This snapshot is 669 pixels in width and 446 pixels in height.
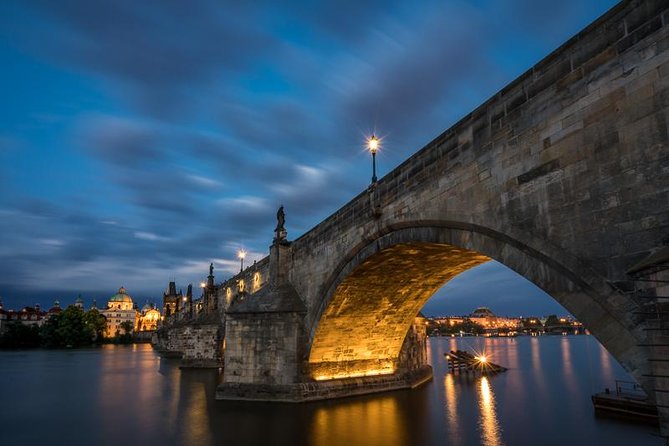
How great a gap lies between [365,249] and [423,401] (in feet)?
28.6

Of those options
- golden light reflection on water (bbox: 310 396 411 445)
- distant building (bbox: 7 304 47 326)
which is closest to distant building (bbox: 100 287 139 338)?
distant building (bbox: 7 304 47 326)

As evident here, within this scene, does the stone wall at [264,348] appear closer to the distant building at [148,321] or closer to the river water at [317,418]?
the river water at [317,418]

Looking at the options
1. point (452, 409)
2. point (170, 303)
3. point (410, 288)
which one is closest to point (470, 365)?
point (452, 409)

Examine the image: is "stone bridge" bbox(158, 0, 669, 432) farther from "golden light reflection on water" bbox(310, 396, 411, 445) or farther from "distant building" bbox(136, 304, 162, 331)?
"distant building" bbox(136, 304, 162, 331)

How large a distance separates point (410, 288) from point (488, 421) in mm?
5984

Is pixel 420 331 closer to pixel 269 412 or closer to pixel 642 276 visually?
pixel 269 412

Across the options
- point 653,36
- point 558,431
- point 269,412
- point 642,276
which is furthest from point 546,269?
point 269,412

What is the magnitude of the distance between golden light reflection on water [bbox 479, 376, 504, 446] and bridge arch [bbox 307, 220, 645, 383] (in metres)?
4.79

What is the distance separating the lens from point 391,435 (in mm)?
14383

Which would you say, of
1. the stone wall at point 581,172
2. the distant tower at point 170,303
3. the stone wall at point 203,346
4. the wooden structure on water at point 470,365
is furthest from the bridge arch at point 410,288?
the distant tower at point 170,303

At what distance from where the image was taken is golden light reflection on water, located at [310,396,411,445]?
45.4 feet

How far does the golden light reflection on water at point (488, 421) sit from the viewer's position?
1394 cm

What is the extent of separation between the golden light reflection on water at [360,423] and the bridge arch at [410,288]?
2.50m

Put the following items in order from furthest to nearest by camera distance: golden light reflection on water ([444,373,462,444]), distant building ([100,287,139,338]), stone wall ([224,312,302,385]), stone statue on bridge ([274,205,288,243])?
distant building ([100,287,139,338]) → stone statue on bridge ([274,205,288,243]) → stone wall ([224,312,302,385]) → golden light reflection on water ([444,373,462,444])
